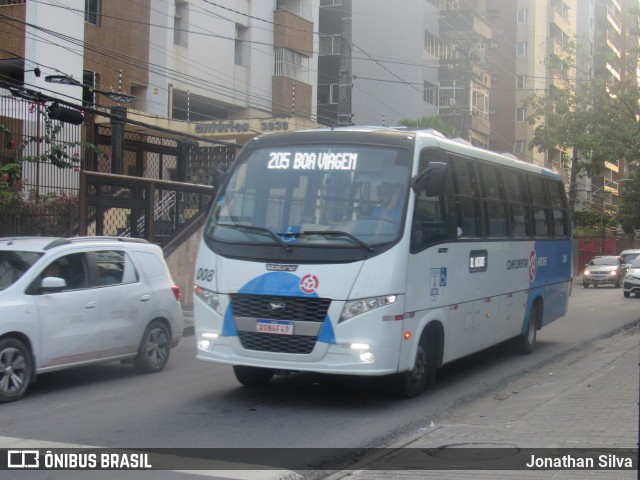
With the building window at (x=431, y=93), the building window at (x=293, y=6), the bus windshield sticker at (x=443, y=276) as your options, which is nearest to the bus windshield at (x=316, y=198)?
the bus windshield sticker at (x=443, y=276)

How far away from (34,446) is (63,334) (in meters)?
2.74

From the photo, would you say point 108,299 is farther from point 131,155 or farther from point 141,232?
point 131,155

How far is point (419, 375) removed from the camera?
10102mm

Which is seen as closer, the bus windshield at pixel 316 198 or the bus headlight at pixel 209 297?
the bus windshield at pixel 316 198

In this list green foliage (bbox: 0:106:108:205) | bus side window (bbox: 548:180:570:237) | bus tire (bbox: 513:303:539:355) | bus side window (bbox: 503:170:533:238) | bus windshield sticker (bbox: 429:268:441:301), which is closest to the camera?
bus windshield sticker (bbox: 429:268:441:301)

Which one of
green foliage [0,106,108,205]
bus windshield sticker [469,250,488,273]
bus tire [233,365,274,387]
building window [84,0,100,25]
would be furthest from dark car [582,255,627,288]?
bus tire [233,365,274,387]

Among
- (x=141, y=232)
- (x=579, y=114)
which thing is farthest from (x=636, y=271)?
(x=141, y=232)

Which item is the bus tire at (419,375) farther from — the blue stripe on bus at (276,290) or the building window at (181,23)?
the building window at (181,23)

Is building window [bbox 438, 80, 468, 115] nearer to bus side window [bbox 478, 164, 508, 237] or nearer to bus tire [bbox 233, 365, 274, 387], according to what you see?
bus side window [bbox 478, 164, 508, 237]

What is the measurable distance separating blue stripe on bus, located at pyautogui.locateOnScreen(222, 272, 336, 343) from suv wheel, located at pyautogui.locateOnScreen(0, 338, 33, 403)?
91.3 inches

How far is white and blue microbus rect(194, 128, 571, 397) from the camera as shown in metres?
8.98

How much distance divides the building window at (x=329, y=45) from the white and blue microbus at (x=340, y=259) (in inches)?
1452

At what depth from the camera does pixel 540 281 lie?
14.9 metres

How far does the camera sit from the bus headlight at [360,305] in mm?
8930
